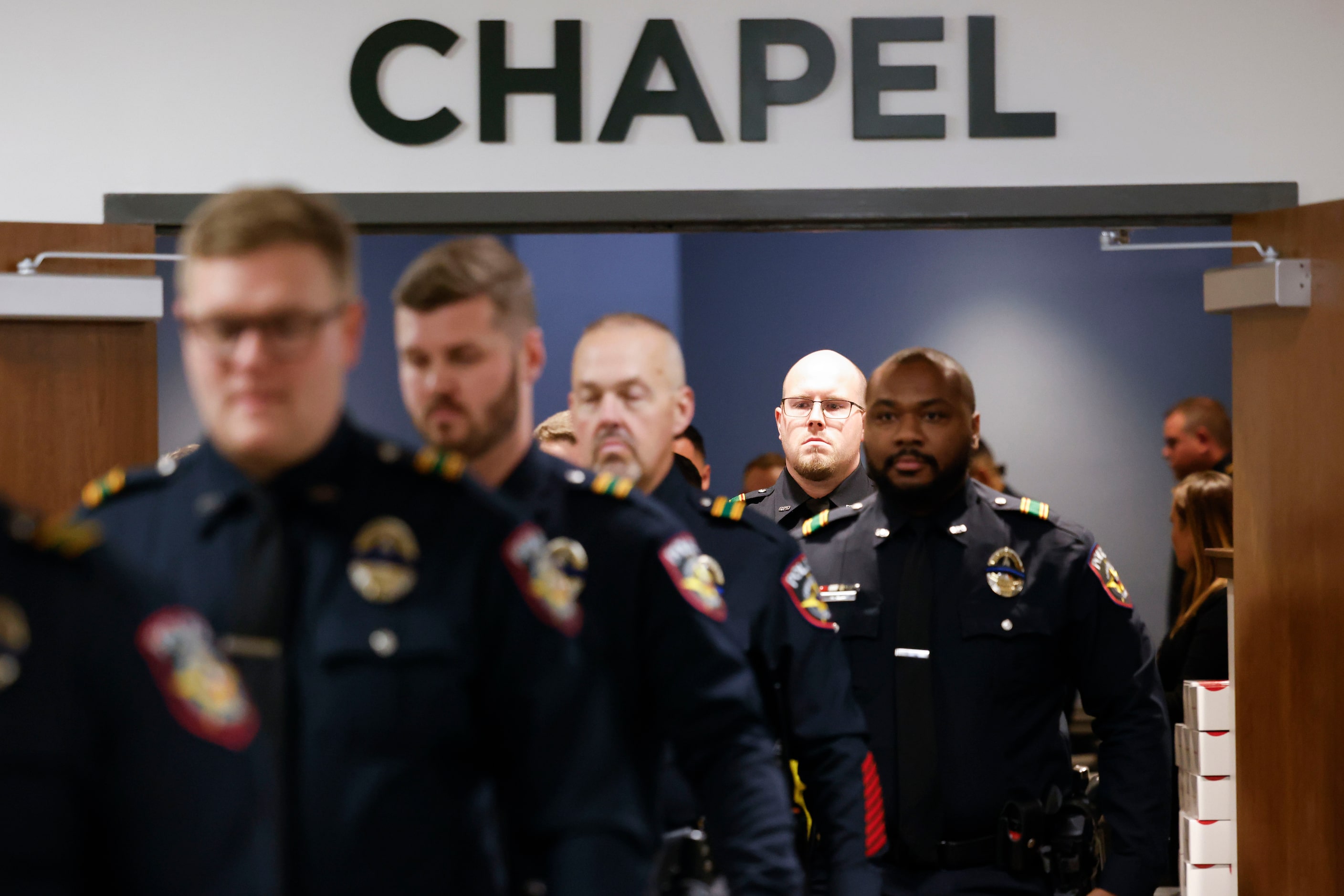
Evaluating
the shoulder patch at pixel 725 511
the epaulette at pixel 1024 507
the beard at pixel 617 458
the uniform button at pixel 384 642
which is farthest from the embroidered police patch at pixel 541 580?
the epaulette at pixel 1024 507

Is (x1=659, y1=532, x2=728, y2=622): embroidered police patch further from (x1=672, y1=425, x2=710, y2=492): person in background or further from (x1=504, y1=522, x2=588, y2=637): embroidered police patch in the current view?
(x1=672, y1=425, x2=710, y2=492): person in background

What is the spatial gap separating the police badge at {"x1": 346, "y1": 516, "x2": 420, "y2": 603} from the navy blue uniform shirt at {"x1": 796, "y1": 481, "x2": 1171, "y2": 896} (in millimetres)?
1710

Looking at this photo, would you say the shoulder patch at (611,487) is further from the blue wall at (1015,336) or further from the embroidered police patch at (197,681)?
the blue wall at (1015,336)

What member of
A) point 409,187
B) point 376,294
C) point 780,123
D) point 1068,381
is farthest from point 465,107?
point 1068,381

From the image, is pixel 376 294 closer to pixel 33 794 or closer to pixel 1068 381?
pixel 1068 381

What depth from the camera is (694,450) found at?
15.7 feet

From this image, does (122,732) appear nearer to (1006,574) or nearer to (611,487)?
(611,487)

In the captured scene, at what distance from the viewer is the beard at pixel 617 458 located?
229 cm

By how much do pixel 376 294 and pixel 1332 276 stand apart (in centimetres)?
456

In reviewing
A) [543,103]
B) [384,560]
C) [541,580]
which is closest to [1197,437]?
[543,103]

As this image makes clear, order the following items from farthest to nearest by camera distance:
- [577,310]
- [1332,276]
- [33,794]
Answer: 1. [577,310]
2. [1332,276]
3. [33,794]

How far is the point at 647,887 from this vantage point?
1.49 metres

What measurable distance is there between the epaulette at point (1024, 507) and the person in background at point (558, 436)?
867 millimetres

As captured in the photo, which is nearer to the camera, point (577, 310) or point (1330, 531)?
point (1330, 531)
